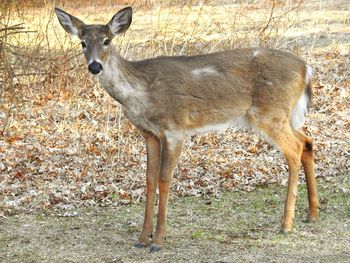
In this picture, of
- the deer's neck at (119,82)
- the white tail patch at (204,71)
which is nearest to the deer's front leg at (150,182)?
the deer's neck at (119,82)

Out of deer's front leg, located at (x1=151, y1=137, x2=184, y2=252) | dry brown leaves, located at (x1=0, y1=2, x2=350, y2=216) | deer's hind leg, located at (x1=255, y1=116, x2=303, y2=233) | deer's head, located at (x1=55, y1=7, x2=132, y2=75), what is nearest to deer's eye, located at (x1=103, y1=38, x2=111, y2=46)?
deer's head, located at (x1=55, y1=7, x2=132, y2=75)

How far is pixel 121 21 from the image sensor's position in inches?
275

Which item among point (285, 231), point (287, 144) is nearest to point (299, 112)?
point (287, 144)

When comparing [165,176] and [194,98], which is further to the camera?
[194,98]

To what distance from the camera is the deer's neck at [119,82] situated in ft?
22.0

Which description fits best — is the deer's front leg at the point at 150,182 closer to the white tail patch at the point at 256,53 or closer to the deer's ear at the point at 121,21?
the deer's ear at the point at 121,21

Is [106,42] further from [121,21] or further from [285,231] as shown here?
[285,231]

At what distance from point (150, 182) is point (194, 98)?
0.82 meters

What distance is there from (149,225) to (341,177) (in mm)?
2564

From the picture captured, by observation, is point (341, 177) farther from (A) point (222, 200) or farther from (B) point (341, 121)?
(B) point (341, 121)

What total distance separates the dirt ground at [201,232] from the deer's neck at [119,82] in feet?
3.98

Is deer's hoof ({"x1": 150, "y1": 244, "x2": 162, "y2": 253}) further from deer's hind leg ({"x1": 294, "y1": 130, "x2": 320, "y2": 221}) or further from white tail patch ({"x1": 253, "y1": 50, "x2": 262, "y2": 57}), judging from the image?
white tail patch ({"x1": 253, "y1": 50, "x2": 262, "y2": 57})

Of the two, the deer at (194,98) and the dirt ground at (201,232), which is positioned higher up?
the deer at (194,98)

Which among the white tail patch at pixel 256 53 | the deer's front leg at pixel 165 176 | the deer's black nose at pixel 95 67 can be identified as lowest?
the deer's front leg at pixel 165 176
